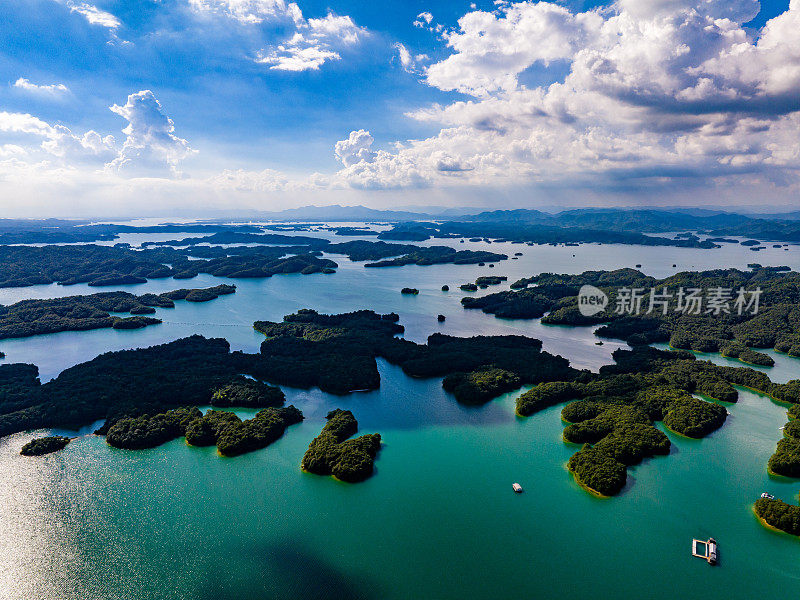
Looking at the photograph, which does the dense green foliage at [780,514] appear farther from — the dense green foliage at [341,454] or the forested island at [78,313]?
the forested island at [78,313]

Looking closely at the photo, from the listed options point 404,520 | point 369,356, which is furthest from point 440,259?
point 404,520

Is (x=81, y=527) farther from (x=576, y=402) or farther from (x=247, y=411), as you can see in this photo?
(x=576, y=402)

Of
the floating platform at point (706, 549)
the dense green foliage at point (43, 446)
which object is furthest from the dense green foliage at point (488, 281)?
the dense green foliage at point (43, 446)

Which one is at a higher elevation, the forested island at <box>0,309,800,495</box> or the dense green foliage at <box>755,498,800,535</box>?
the forested island at <box>0,309,800,495</box>

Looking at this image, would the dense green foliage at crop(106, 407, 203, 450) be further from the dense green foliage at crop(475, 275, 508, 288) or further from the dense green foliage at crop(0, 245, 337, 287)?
the dense green foliage at crop(0, 245, 337, 287)

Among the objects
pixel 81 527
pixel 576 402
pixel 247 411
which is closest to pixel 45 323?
pixel 247 411

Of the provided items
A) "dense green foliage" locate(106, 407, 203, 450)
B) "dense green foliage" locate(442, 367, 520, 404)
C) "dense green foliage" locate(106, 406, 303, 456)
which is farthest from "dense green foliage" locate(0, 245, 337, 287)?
"dense green foliage" locate(442, 367, 520, 404)
